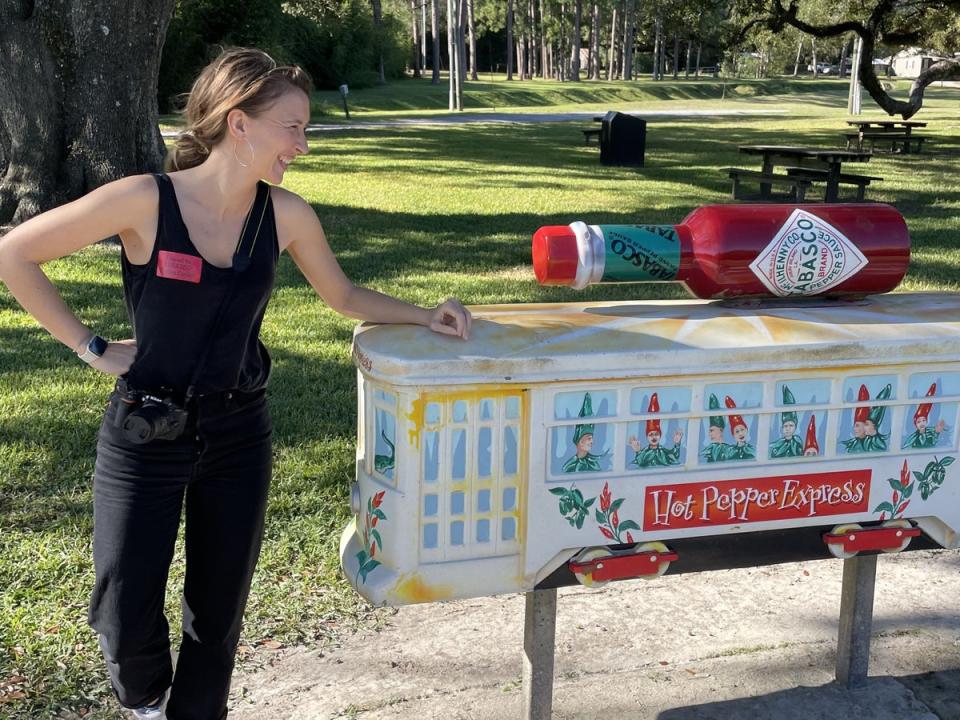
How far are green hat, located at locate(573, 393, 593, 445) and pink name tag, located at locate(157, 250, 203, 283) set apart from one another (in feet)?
2.69

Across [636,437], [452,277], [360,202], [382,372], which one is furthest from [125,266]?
[360,202]

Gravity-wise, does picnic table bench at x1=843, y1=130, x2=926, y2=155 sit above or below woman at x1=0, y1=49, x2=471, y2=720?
below

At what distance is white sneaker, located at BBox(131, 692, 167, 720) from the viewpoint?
2.33 meters

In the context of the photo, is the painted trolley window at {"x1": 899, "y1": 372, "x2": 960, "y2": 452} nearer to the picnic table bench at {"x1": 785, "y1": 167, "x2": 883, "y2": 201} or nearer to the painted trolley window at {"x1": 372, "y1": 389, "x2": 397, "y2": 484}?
the painted trolley window at {"x1": 372, "y1": 389, "x2": 397, "y2": 484}

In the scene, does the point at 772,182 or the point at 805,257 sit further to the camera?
the point at 772,182

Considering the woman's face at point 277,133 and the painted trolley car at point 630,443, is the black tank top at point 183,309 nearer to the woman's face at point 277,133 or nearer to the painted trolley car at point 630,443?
the woman's face at point 277,133

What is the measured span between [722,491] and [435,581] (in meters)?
0.63

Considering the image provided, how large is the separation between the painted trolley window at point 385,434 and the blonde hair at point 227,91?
24.5 inches

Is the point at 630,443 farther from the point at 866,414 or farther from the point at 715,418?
the point at 866,414

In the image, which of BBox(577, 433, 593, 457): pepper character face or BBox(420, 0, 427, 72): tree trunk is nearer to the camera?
BBox(577, 433, 593, 457): pepper character face

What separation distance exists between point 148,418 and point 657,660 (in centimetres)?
172

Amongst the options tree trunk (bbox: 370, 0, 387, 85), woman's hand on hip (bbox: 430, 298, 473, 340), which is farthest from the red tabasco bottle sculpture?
tree trunk (bbox: 370, 0, 387, 85)

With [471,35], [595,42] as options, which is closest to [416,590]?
[471,35]

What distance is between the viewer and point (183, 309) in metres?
2.13
